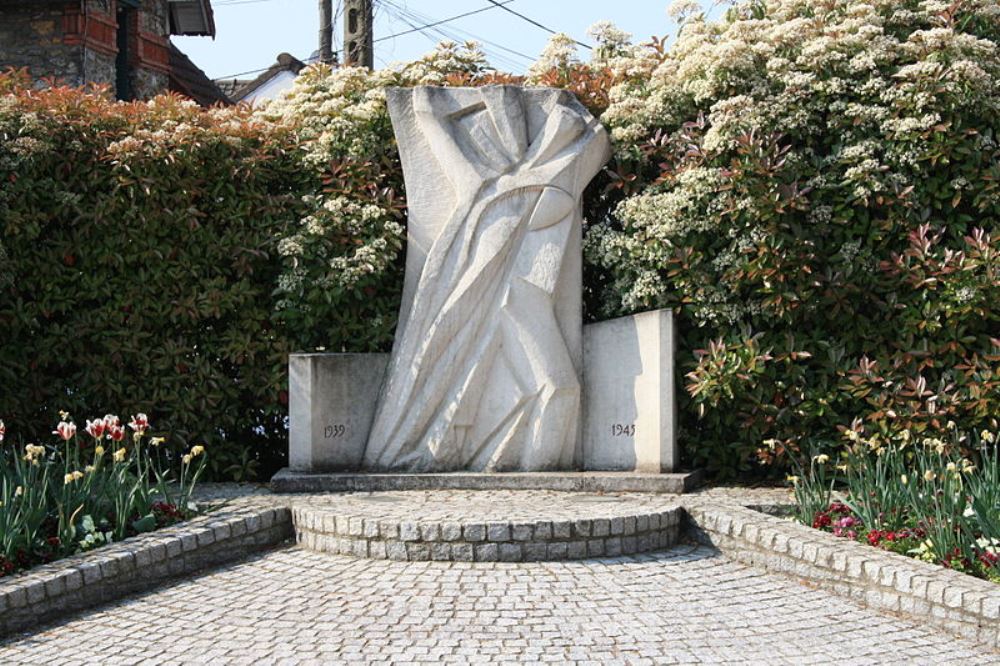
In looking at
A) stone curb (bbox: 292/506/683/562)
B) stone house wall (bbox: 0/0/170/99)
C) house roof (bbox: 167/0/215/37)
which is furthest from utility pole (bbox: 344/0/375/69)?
house roof (bbox: 167/0/215/37)

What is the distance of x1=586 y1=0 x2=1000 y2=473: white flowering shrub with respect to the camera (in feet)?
23.3

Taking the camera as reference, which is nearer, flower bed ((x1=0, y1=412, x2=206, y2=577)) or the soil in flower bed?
the soil in flower bed

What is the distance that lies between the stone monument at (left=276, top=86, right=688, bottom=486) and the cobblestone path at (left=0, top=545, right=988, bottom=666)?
1.61 metres

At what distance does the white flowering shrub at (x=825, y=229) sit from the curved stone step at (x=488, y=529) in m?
1.28

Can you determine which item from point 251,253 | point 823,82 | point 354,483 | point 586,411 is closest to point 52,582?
point 354,483

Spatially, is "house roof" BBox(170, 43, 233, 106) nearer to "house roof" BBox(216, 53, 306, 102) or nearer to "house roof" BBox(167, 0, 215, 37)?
"house roof" BBox(167, 0, 215, 37)

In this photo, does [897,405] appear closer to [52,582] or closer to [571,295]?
[571,295]

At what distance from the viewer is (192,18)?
2270 centimetres

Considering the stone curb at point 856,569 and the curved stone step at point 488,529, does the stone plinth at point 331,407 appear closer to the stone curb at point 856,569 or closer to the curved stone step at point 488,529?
the curved stone step at point 488,529

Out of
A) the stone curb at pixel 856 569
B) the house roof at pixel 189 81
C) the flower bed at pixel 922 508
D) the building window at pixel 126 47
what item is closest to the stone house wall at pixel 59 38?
the building window at pixel 126 47

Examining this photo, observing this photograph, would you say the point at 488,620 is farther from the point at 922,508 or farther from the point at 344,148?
the point at 344,148

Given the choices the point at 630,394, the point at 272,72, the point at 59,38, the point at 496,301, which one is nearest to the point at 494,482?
the point at 630,394

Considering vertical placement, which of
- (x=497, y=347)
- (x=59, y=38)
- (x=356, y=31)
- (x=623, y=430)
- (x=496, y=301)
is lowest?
(x=623, y=430)

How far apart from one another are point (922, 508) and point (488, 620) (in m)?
2.34
